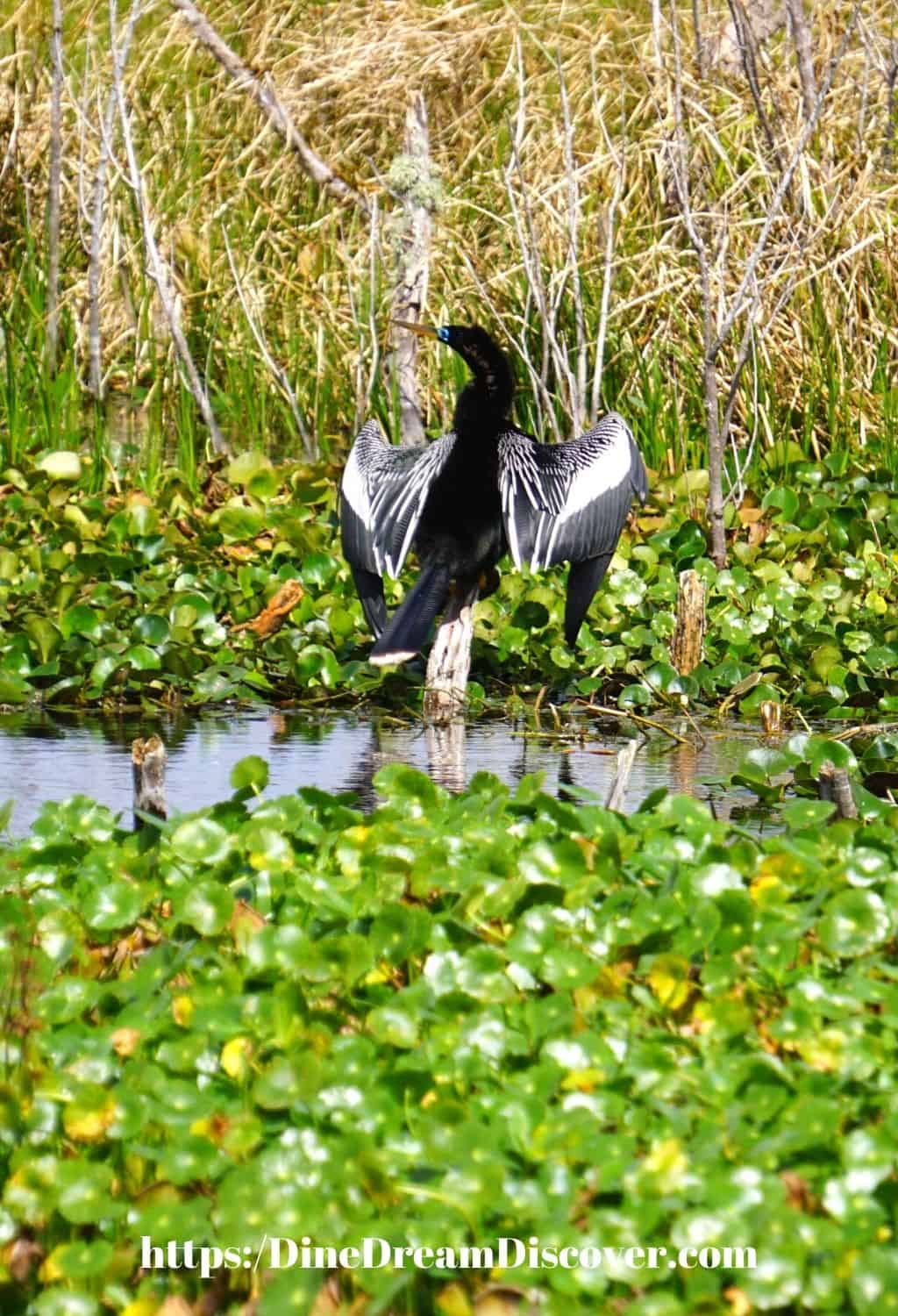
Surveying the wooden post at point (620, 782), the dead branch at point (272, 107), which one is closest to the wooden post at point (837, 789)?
the wooden post at point (620, 782)

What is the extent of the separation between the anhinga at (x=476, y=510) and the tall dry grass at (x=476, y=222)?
197 cm

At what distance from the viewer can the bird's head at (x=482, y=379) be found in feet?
20.1

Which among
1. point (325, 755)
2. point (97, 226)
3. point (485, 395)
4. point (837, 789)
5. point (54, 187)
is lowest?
point (325, 755)

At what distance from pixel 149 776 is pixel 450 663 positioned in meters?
2.23

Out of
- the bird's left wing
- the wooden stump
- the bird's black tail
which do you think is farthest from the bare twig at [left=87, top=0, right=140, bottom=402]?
the wooden stump

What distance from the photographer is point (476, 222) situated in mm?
10578

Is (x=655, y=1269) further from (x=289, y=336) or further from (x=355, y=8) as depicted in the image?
(x=355, y=8)

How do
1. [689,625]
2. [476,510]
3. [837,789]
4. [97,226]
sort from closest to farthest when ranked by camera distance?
[837,789], [476,510], [689,625], [97,226]

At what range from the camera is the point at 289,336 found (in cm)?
1048

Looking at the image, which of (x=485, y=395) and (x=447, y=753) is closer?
(x=447, y=753)

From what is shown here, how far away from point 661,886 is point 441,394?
6021 millimetres

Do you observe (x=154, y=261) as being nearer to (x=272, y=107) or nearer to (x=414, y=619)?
(x=272, y=107)

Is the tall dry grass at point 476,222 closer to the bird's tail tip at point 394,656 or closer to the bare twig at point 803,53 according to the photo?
the bare twig at point 803,53

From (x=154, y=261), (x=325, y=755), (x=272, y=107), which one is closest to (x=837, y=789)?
(x=325, y=755)
